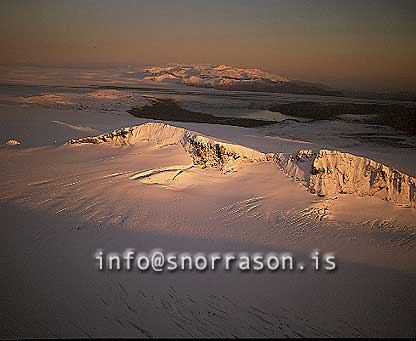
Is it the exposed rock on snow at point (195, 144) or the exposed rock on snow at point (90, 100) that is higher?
the exposed rock on snow at point (90, 100)

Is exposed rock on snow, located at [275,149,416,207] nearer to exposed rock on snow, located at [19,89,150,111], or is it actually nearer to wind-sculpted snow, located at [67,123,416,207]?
wind-sculpted snow, located at [67,123,416,207]

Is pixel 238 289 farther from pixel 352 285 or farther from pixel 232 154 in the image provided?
pixel 232 154

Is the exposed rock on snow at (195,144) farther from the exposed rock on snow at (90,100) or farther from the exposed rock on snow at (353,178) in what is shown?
the exposed rock on snow at (90,100)

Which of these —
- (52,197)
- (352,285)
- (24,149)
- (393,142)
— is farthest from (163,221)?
(393,142)

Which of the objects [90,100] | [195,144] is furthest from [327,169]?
[90,100]

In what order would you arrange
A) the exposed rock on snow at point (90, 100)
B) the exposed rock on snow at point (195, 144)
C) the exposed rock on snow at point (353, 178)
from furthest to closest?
the exposed rock on snow at point (90, 100)
the exposed rock on snow at point (195, 144)
the exposed rock on snow at point (353, 178)

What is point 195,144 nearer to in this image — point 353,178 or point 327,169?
point 327,169

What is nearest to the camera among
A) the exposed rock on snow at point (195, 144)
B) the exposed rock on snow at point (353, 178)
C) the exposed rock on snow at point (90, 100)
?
the exposed rock on snow at point (353, 178)

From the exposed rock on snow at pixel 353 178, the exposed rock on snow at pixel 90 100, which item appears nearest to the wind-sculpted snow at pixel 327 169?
the exposed rock on snow at pixel 353 178
